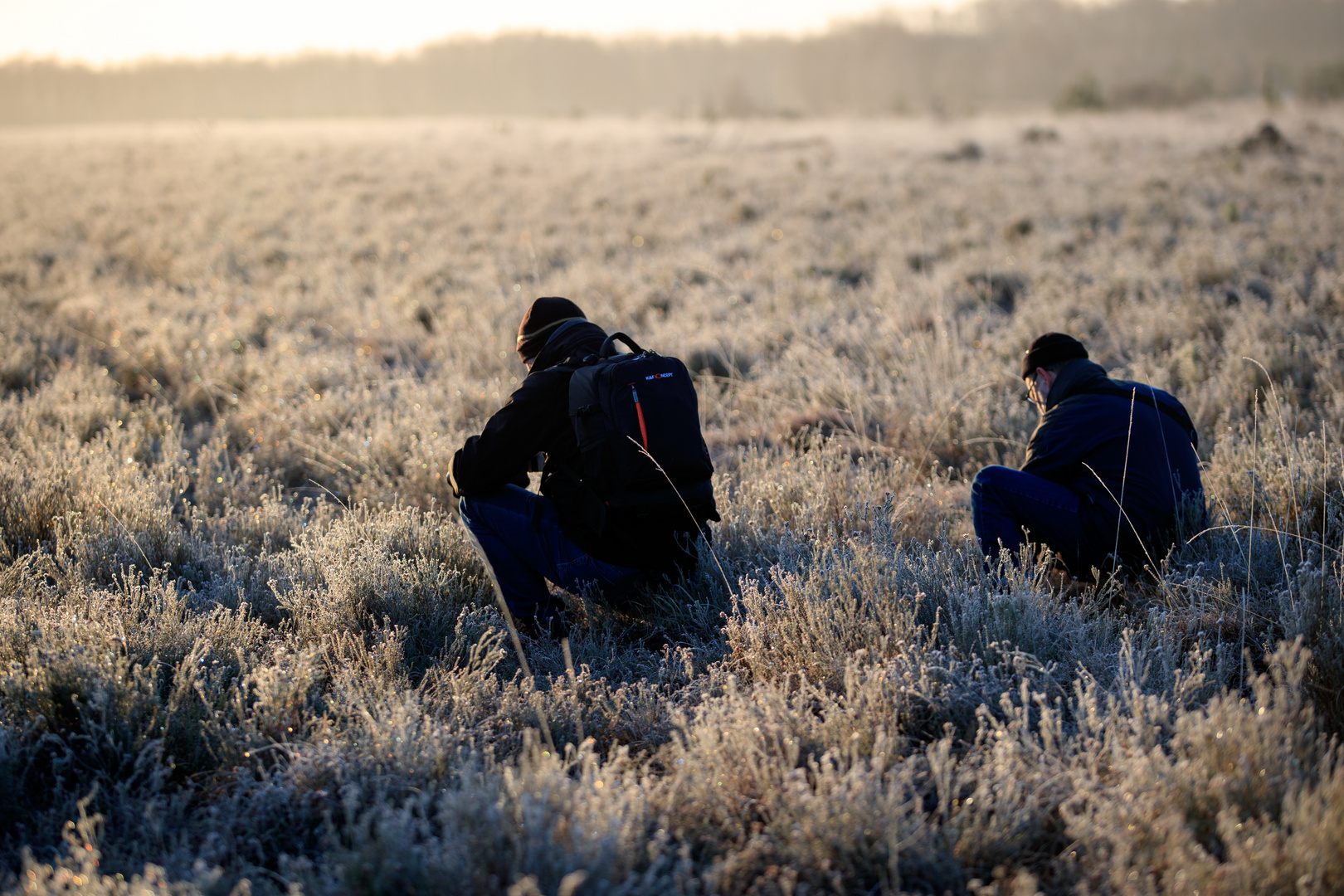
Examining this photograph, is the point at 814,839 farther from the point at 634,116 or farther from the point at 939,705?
the point at 634,116

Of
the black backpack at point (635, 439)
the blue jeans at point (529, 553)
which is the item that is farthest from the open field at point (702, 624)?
the black backpack at point (635, 439)

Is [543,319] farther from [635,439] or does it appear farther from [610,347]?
[635,439]

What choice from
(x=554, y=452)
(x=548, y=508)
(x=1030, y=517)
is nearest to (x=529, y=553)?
(x=548, y=508)

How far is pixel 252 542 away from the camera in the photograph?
4.15 meters

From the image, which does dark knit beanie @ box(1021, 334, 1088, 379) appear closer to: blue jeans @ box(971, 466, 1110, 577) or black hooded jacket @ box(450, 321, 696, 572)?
blue jeans @ box(971, 466, 1110, 577)

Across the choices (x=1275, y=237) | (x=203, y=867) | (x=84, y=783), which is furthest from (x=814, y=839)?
(x=1275, y=237)

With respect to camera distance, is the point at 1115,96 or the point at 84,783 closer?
the point at 84,783

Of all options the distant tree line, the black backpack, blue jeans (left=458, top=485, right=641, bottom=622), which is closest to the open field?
blue jeans (left=458, top=485, right=641, bottom=622)

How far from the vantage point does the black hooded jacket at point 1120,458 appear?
3559mm

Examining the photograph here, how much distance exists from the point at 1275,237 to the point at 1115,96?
34921 millimetres

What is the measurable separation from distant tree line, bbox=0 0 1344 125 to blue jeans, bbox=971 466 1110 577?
98602 millimetres

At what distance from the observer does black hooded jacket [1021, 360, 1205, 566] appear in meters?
3.56

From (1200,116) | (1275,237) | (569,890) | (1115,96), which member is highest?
(1115,96)

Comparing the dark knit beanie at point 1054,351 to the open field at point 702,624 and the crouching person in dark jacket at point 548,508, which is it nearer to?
the open field at point 702,624
